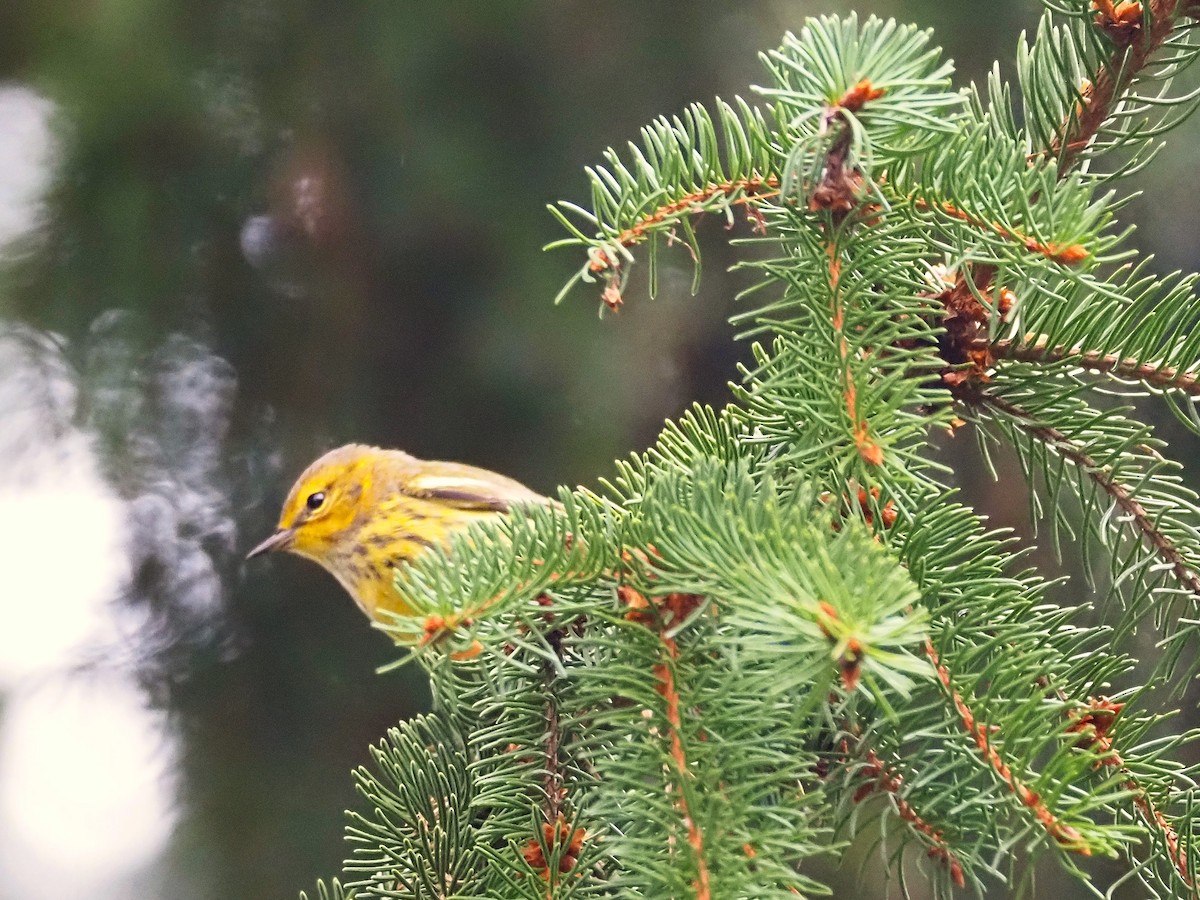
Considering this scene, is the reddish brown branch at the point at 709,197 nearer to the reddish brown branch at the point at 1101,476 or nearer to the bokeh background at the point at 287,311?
the reddish brown branch at the point at 1101,476

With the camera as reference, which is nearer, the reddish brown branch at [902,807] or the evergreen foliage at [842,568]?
the evergreen foliage at [842,568]

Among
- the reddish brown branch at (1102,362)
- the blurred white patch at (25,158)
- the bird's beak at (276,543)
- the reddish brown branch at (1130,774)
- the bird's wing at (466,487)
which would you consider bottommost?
the reddish brown branch at (1130,774)

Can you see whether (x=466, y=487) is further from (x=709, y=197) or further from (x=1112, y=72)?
(x=1112, y=72)

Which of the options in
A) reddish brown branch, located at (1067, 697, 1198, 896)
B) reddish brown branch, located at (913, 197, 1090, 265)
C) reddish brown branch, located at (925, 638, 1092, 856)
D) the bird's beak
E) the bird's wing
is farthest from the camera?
the bird's beak

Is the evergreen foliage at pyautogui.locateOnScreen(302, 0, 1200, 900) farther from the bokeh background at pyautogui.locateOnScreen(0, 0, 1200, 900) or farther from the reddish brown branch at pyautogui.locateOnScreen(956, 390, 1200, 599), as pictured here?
the bokeh background at pyautogui.locateOnScreen(0, 0, 1200, 900)

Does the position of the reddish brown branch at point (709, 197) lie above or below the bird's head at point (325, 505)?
below

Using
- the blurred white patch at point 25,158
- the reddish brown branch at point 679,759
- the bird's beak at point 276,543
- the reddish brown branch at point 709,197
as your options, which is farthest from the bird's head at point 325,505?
the reddish brown branch at point 679,759

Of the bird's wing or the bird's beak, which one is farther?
the bird's beak

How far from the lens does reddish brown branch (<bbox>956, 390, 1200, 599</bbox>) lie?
0.84 meters

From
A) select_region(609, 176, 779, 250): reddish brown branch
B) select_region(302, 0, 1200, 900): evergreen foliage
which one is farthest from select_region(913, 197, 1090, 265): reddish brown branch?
select_region(609, 176, 779, 250): reddish brown branch

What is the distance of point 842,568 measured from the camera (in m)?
0.53

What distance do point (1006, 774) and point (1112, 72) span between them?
1.80 feet

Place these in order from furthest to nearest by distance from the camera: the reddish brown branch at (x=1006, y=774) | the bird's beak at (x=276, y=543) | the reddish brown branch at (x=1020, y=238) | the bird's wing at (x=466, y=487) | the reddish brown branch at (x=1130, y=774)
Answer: the bird's beak at (x=276, y=543) → the bird's wing at (x=466, y=487) → the reddish brown branch at (x=1130, y=774) → the reddish brown branch at (x=1020, y=238) → the reddish brown branch at (x=1006, y=774)

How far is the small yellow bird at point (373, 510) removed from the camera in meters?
1.78
